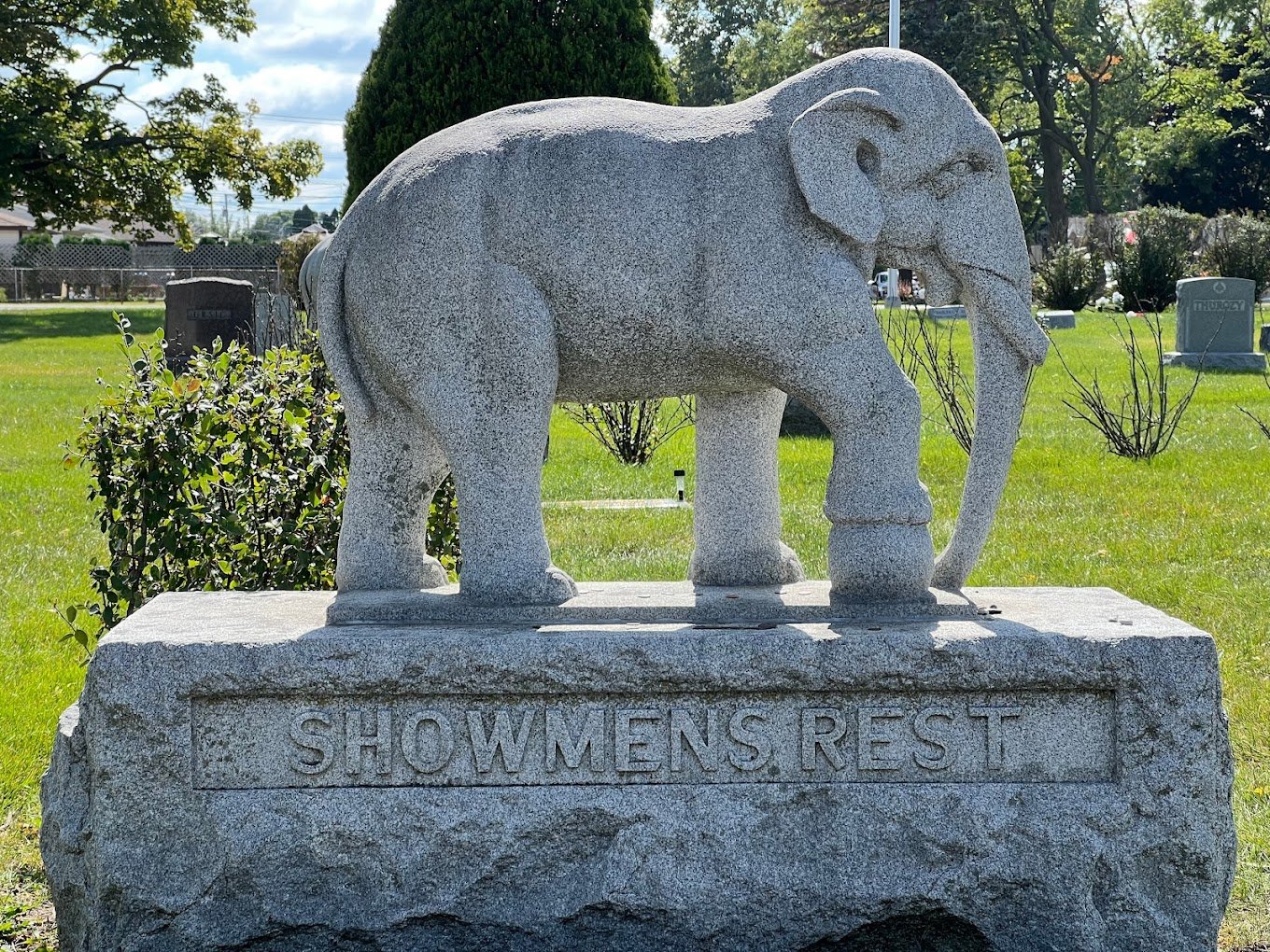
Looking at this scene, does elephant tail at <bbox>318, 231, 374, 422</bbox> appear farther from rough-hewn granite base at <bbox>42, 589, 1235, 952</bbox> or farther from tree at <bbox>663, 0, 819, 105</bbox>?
tree at <bbox>663, 0, 819, 105</bbox>

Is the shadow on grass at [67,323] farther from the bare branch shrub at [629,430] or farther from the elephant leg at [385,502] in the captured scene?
the elephant leg at [385,502]

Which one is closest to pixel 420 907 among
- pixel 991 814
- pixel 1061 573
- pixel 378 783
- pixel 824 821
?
pixel 378 783

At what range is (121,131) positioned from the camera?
88.6 ft

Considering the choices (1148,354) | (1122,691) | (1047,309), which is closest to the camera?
(1122,691)

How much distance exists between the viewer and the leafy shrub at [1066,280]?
76.1 feet

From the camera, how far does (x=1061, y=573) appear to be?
23.5ft

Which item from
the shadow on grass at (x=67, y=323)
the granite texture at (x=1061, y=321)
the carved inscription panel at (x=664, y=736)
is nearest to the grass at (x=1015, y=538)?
the carved inscription panel at (x=664, y=736)

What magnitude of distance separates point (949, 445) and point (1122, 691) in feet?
25.6

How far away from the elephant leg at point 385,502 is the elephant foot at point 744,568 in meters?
0.75

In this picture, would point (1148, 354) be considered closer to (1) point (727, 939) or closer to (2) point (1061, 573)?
(2) point (1061, 573)

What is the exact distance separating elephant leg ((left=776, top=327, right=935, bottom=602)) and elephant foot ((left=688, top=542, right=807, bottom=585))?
41 centimetres

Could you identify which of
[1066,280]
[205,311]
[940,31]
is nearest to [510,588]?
[205,311]

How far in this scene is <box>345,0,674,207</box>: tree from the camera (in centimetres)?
813

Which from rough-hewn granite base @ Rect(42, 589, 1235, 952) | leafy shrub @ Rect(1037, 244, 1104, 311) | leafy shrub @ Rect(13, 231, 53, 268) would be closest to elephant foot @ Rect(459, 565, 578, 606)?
rough-hewn granite base @ Rect(42, 589, 1235, 952)
